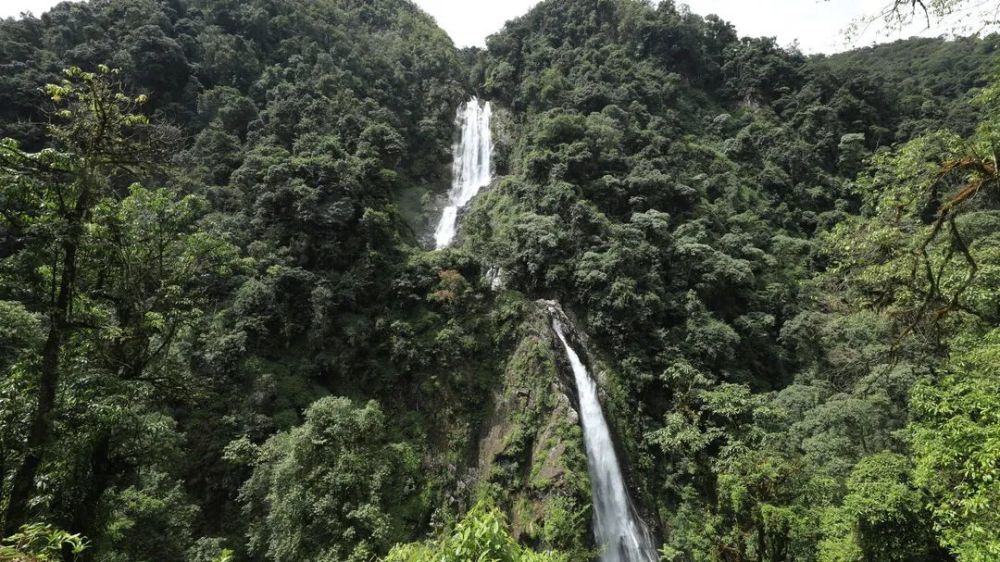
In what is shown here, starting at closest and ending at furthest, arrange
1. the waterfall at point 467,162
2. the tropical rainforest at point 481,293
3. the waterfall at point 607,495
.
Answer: the tropical rainforest at point 481,293, the waterfall at point 607,495, the waterfall at point 467,162

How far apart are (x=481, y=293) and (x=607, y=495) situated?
1080 centimetres

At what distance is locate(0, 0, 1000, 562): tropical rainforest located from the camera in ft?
21.3

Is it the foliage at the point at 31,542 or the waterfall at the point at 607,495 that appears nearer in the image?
the foliage at the point at 31,542

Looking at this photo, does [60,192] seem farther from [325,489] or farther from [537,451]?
[537,451]

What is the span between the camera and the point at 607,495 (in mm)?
17250

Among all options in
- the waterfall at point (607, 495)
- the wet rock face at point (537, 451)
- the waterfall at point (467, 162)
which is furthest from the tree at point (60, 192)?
the waterfall at point (467, 162)

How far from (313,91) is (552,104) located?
18640mm

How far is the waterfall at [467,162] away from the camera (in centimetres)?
→ 3125

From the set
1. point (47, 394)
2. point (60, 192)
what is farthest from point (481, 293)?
point (47, 394)

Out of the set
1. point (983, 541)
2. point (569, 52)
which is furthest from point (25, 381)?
point (569, 52)

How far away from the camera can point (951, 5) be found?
4.86m

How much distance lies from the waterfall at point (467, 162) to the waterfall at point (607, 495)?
14733 mm

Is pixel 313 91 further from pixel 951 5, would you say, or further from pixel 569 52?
pixel 951 5

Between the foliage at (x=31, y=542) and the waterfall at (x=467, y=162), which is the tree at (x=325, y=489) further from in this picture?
the waterfall at (x=467, y=162)
